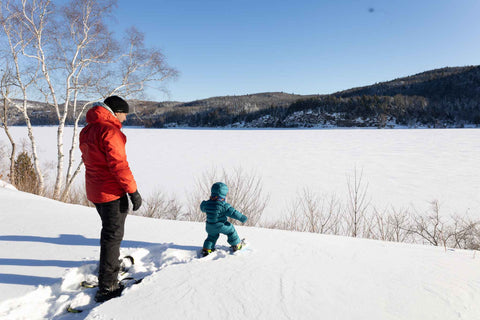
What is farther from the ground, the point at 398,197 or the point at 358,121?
the point at 358,121

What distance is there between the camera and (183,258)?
8.63 feet

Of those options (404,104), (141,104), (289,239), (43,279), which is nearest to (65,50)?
(141,104)

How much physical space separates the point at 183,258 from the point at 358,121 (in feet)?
239

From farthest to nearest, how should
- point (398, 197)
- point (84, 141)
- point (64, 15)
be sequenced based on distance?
point (398, 197) → point (64, 15) → point (84, 141)

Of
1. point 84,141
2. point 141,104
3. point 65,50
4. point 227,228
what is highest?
point 65,50

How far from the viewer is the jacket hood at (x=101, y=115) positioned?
204 centimetres

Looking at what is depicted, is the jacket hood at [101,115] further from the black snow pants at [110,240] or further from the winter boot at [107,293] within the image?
the winter boot at [107,293]

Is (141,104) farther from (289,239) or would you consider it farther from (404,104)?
(404,104)

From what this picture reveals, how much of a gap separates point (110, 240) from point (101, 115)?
1.01 m

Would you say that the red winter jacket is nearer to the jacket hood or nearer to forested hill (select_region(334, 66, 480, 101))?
the jacket hood

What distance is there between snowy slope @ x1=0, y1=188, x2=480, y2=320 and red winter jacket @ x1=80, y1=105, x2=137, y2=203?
0.80m

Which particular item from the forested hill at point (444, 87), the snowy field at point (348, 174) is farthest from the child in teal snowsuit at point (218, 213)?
the forested hill at point (444, 87)

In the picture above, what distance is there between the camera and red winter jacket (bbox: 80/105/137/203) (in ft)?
6.53

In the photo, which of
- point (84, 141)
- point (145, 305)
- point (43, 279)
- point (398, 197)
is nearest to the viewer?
point (145, 305)
